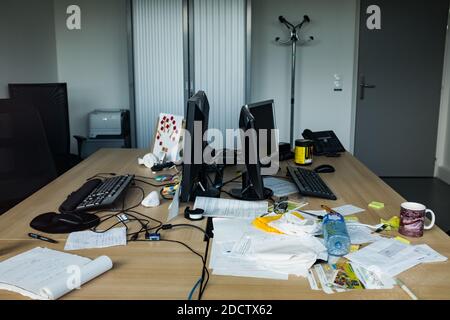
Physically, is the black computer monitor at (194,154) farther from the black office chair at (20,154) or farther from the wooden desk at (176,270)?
the black office chair at (20,154)

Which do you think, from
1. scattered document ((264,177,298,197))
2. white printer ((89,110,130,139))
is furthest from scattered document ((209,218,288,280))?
white printer ((89,110,130,139))

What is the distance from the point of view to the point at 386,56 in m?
4.87

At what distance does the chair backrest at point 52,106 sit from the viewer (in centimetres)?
377

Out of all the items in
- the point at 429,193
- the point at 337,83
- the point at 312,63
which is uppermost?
the point at 312,63

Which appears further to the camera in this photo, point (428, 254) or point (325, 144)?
point (325, 144)

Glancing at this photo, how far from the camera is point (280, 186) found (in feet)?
7.39

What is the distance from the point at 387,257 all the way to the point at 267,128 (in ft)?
→ 3.97

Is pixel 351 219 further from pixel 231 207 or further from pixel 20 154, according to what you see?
Result: pixel 20 154

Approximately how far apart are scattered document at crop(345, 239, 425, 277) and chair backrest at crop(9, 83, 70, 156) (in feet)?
9.49

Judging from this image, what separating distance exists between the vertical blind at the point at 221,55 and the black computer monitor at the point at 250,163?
2.45 m

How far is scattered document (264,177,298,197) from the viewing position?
2144 millimetres

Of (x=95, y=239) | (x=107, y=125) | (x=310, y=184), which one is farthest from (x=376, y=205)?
(x=107, y=125)

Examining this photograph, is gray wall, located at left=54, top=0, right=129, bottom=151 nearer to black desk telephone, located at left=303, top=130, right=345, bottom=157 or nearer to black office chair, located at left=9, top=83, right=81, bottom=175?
black office chair, located at left=9, top=83, right=81, bottom=175

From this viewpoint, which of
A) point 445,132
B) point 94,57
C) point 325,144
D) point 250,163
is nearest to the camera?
point 250,163
